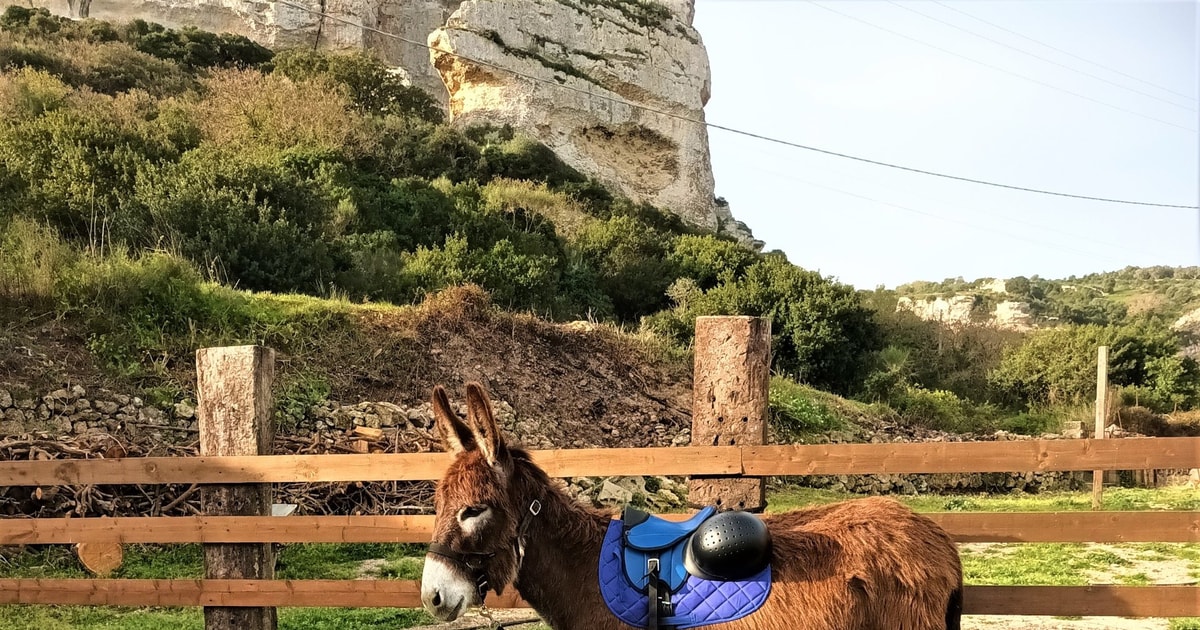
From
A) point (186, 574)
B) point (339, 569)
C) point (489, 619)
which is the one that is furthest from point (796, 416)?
point (186, 574)

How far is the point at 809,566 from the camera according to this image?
299 centimetres

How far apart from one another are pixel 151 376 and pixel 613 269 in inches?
676

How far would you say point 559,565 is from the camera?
10.4 ft

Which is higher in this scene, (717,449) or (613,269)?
(613,269)

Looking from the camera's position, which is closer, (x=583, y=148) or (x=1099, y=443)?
(x=1099, y=443)

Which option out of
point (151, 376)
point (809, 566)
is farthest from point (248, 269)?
point (809, 566)

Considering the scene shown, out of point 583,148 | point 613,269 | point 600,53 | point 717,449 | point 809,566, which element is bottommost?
point 809,566

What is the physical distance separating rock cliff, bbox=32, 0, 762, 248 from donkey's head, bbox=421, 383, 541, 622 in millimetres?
37870

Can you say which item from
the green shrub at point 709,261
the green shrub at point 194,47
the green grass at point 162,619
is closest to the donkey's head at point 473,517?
the green grass at point 162,619

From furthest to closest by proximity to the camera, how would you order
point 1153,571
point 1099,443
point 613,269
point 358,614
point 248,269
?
point 613,269
point 248,269
point 1153,571
point 358,614
point 1099,443

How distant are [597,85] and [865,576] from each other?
4310cm

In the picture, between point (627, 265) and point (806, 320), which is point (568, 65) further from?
point (806, 320)

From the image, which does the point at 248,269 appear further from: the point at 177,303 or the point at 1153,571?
the point at 1153,571

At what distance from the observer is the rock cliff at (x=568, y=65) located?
4091 centimetres
